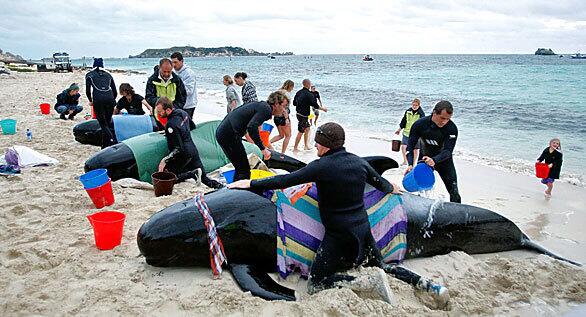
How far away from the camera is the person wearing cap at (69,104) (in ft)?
46.3

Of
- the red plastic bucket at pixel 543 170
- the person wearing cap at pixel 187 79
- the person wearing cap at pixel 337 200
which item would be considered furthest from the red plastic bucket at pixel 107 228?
the red plastic bucket at pixel 543 170

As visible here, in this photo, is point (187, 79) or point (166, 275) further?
point (187, 79)

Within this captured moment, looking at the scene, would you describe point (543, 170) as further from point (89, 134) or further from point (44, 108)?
point (44, 108)

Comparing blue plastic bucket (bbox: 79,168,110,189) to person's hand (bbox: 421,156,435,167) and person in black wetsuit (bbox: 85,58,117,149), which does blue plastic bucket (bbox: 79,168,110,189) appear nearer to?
person in black wetsuit (bbox: 85,58,117,149)

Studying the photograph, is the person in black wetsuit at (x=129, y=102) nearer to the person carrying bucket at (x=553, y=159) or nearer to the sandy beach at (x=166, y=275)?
the sandy beach at (x=166, y=275)

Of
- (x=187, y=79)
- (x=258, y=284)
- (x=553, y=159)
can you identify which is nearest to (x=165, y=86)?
(x=187, y=79)

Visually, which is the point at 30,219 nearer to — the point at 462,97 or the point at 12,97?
the point at 12,97

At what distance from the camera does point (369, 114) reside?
20766 mm

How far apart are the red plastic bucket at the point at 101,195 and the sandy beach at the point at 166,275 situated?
0.43 ft

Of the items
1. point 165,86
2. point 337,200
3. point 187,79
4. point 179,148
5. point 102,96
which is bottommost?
point 179,148

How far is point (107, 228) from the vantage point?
487cm

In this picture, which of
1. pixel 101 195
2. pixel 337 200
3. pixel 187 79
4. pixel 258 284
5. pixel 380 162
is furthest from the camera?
pixel 187 79

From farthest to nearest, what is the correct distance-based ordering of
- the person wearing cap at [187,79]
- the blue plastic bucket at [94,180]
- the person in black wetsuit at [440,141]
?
the person wearing cap at [187,79] < the person in black wetsuit at [440,141] < the blue plastic bucket at [94,180]

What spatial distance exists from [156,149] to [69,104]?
8411mm
